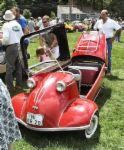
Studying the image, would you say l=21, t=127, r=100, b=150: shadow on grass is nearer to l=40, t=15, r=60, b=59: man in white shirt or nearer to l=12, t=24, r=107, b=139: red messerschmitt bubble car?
l=12, t=24, r=107, b=139: red messerschmitt bubble car

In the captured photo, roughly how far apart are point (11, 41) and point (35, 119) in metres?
3.29

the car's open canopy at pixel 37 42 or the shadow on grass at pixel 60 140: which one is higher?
the car's open canopy at pixel 37 42

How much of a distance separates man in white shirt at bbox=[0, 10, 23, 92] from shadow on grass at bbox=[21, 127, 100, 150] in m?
2.83

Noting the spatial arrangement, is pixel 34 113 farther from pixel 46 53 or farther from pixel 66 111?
pixel 46 53

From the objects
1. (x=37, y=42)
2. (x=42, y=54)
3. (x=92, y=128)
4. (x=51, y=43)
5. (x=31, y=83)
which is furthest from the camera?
(x=51, y=43)

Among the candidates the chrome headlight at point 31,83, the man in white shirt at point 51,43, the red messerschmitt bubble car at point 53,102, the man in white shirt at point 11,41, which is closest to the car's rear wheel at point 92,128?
the red messerschmitt bubble car at point 53,102

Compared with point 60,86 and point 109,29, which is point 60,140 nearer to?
point 60,86

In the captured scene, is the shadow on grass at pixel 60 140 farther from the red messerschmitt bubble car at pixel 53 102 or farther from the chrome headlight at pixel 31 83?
the chrome headlight at pixel 31 83

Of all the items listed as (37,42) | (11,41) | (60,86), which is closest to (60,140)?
(60,86)

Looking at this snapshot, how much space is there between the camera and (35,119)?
244 inches

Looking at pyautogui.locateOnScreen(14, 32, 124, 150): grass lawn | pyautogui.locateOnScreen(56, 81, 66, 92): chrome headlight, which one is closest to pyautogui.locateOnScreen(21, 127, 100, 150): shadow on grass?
pyautogui.locateOnScreen(14, 32, 124, 150): grass lawn

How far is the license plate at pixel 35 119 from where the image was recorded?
616 cm

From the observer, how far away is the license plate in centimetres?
616

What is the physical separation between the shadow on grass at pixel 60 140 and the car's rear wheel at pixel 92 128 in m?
0.06
